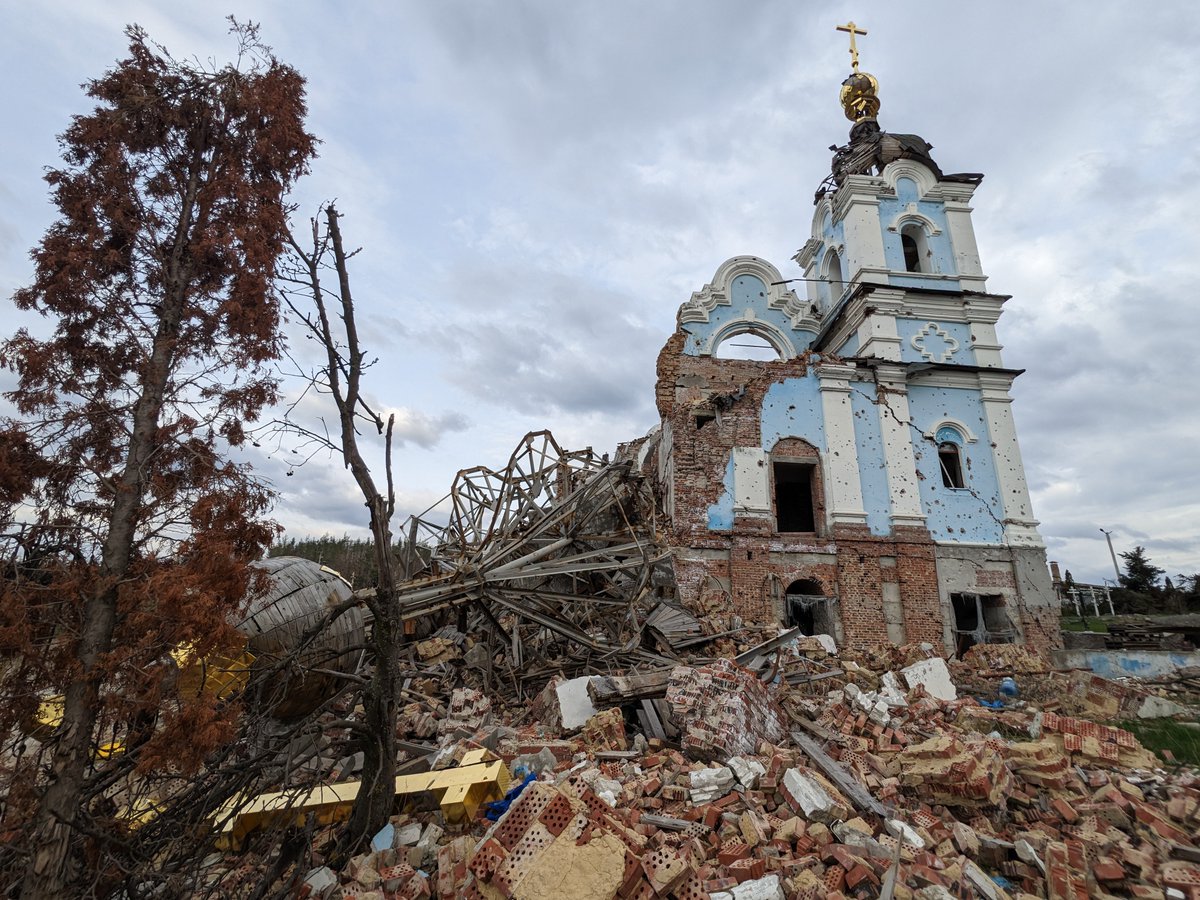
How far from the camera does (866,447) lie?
1501cm

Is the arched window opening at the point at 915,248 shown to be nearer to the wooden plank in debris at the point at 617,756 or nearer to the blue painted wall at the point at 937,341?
the blue painted wall at the point at 937,341

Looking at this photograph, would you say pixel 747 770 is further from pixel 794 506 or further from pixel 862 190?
pixel 862 190

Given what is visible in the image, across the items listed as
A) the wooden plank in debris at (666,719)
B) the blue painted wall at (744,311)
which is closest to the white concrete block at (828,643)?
the wooden plank in debris at (666,719)

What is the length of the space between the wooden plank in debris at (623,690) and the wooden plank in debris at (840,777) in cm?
162

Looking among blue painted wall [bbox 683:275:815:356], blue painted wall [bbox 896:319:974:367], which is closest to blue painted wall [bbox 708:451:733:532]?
blue painted wall [bbox 683:275:815:356]

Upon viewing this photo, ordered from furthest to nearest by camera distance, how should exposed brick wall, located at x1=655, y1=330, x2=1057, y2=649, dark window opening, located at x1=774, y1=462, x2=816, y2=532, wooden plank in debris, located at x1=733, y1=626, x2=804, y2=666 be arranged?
dark window opening, located at x1=774, y1=462, x2=816, y2=532, exposed brick wall, located at x1=655, y1=330, x2=1057, y2=649, wooden plank in debris, located at x1=733, y1=626, x2=804, y2=666

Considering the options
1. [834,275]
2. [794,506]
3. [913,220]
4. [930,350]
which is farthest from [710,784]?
[913,220]

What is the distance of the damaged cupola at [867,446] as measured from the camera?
13758 millimetres

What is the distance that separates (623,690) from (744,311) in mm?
12219

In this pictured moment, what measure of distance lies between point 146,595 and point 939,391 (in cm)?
1647

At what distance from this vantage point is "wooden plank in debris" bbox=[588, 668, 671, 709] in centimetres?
766

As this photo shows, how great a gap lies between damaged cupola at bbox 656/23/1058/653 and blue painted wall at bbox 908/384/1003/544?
0.04 metres

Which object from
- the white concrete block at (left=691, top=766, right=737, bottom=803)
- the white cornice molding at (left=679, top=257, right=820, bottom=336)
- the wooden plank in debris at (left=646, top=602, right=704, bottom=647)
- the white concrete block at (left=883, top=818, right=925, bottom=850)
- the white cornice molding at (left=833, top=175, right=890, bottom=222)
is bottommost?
the white concrete block at (left=883, top=818, right=925, bottom=850)

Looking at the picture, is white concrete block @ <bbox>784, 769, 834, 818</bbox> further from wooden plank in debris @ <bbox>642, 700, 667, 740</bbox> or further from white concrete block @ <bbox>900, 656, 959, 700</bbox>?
white concrete block @ <bbox>900, 656, 959, 700</bbox>
